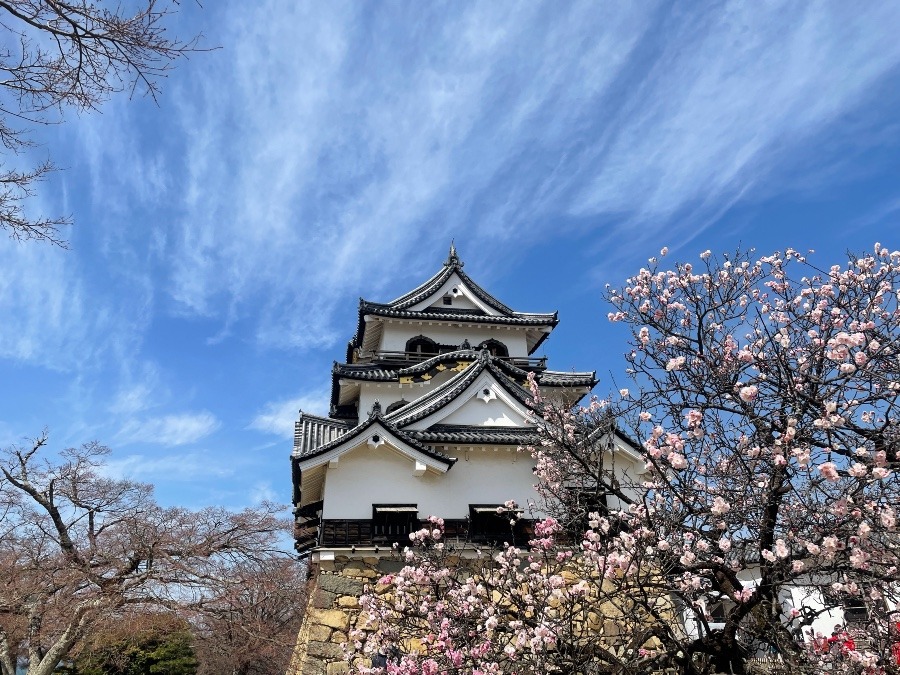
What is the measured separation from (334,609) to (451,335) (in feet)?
27.8

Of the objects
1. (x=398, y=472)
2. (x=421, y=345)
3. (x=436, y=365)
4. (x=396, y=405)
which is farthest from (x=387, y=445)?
(x=421, y=345)

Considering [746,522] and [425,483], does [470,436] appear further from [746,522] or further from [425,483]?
[746,522]

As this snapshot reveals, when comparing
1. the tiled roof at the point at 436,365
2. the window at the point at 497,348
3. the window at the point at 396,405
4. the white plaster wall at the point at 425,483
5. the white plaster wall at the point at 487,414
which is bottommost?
the white plaster wall at the point at 425,483

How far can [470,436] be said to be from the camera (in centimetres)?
1134

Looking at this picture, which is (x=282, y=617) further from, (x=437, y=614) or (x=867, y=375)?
(x=867, y=375)

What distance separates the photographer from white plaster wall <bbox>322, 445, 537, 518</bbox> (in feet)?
34.7

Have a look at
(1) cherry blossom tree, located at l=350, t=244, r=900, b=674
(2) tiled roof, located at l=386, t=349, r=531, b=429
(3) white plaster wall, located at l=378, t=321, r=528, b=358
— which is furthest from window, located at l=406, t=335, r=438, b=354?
(1) cherry blossom tree, located at l=350, t=244, r=900, b=674

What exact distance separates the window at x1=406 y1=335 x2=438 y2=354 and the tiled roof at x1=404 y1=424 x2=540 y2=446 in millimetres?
4579

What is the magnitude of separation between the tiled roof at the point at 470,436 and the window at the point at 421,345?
458cm

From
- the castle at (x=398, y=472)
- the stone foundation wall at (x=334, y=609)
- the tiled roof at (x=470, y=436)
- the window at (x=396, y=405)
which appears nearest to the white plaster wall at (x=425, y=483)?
the castle at (x=398, y=472)

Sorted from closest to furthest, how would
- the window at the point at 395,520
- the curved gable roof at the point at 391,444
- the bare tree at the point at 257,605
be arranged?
the window at the point at 395,520, the curved gable roof at the point at 391,444, the bare tree at the point at 257,605

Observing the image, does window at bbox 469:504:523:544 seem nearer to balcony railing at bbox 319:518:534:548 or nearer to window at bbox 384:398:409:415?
balcony railing at bbox 319:518:534:548

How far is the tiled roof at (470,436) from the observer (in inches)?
440

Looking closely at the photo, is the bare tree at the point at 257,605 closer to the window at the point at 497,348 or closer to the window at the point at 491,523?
the window at the point at 491,523
